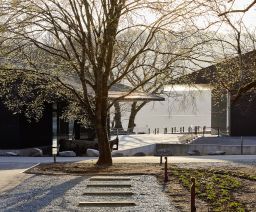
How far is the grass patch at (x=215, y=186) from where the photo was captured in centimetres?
1009

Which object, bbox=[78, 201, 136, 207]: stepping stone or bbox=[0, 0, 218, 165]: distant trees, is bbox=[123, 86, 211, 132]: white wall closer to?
bbox=[0, 0, 218, 165]: distant trees

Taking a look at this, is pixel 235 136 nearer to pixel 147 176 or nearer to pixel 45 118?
pixel 45 118

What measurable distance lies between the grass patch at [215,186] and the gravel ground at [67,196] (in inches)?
29.8

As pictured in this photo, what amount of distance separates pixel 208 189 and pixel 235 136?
78.4 feet

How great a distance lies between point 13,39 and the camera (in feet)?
55.1

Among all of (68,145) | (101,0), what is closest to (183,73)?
(101,0)

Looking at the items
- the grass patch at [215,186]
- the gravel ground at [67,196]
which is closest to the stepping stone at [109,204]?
the gravel ground at [67,196]

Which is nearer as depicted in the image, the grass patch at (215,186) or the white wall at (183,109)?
the grass patch at (215,186)

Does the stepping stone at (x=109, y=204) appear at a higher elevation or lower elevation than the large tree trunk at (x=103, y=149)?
lower

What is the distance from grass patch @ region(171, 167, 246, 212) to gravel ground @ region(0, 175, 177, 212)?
29.8 inches

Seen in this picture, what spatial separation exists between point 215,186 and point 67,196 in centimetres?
331

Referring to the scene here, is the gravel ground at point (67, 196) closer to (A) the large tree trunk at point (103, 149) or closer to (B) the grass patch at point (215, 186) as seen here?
(B) the grass patch at point (215, 186)

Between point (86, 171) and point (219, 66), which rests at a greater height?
point (219, 66)

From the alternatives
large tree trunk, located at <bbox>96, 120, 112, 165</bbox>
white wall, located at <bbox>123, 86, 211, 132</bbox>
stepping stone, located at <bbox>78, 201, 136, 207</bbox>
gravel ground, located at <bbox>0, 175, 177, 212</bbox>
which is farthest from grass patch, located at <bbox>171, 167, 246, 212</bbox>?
white wall, located at <bbox>123, 86, 211, 132</bbox>
